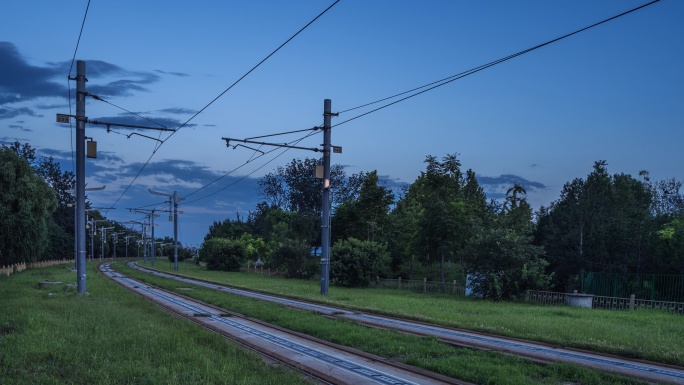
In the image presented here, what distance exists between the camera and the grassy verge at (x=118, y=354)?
8523mm

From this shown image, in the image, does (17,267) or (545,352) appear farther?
(17,267)

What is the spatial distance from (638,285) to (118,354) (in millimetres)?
28308

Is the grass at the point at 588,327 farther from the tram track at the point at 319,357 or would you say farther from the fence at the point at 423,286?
the fence at the point at 423,286

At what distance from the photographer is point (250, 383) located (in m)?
8.23

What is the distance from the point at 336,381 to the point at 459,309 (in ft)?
48.9

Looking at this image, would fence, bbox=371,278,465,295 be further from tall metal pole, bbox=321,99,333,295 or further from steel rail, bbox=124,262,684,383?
steel rail, bbox=124,262,684,383

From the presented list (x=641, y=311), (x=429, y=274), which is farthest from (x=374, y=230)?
(x=641, y=311)

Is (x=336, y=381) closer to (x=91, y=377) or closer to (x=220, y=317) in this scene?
(x=91, y=377)

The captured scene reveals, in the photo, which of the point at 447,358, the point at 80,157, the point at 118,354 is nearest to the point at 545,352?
the point at 447,358

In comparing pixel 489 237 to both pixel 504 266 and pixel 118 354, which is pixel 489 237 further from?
pixel 118 354

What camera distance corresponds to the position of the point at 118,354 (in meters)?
10.3

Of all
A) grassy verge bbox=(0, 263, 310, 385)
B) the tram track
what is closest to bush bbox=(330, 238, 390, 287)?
the tram track

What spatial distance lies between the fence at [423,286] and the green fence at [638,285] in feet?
24.5

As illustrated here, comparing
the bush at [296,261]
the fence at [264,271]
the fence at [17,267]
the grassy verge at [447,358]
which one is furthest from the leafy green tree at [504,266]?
the fence at [17,267]
